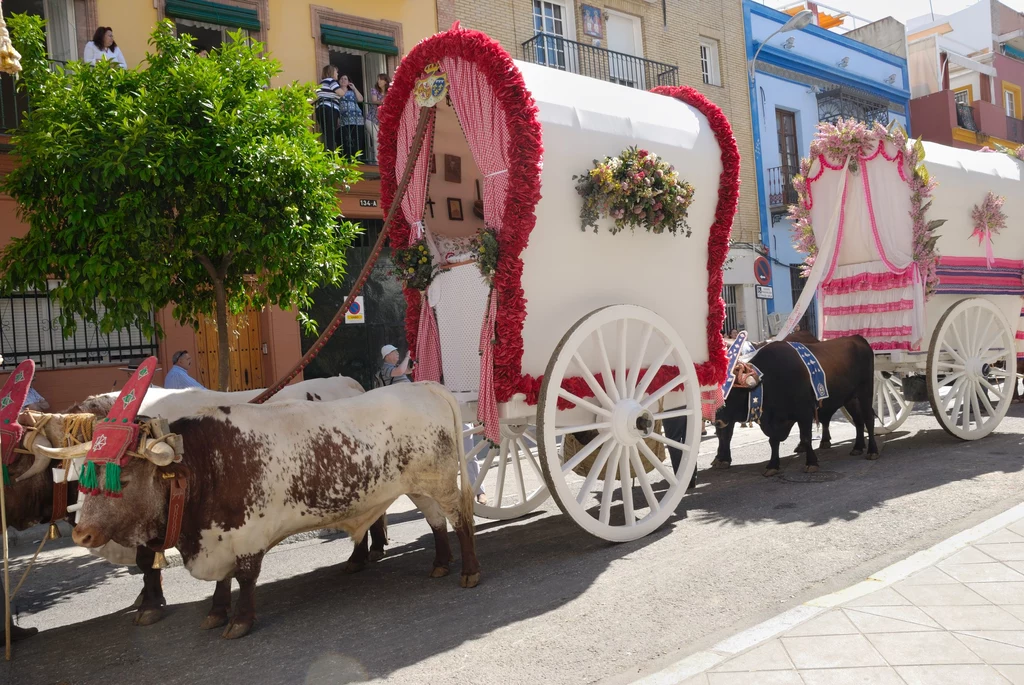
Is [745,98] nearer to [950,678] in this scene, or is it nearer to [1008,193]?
[1008,193]

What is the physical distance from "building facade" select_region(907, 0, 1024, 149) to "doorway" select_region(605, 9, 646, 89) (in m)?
11.3

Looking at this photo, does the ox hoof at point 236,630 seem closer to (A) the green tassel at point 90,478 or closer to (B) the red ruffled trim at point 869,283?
(A) the green tassel at point 90,478

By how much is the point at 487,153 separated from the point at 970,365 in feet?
20.3

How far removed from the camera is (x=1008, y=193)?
32.4 feet

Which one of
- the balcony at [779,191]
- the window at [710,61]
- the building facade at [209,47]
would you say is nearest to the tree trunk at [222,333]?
the building facade at [209,47]

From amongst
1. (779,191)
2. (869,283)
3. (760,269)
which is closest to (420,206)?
(869,283)

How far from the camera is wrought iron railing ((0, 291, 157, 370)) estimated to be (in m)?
10.5

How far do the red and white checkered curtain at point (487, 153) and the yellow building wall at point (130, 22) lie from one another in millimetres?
7943

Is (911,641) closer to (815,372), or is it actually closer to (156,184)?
(815,372)

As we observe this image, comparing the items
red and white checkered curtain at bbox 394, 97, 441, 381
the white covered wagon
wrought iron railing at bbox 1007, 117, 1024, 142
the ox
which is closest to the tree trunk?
the white covered wagon

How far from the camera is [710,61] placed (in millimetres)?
19969

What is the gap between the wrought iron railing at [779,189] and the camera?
66.9ft

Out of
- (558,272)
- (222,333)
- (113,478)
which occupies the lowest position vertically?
(113,478)

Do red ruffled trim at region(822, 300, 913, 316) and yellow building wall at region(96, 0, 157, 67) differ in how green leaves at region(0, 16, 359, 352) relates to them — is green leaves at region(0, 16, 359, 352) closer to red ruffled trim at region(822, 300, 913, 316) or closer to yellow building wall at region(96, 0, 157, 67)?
yellow building wall at region(96, 0, 157, 67)
